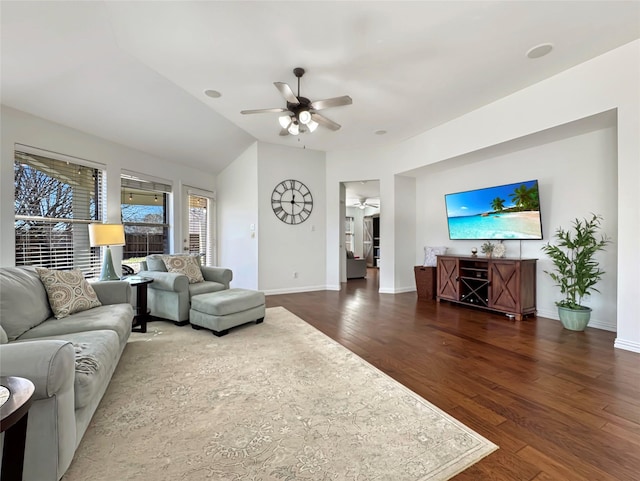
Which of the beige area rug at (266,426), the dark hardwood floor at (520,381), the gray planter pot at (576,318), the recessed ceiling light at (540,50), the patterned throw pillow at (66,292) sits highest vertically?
the recessed ceiling light at (540,50)

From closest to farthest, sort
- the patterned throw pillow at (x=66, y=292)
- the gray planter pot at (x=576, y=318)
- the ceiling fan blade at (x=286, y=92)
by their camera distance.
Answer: the patterned throw pillow at (x=66, y=292) < the ceiling fan blade at (x=286, y=92) < the gray planter pot at (x=576, y=318)

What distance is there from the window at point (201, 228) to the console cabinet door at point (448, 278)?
4.54 meters

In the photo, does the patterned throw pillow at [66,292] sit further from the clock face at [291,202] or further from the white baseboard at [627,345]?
the white baseboard at [627,345]

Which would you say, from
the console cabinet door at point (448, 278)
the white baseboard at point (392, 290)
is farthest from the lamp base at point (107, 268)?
the console cabinet door at point (448, 278)

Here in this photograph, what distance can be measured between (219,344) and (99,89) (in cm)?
317

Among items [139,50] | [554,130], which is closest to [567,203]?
[554,130]

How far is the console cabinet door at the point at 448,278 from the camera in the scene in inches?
177

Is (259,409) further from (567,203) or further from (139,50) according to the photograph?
(567,203)

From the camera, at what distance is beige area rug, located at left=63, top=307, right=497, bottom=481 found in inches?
51.3

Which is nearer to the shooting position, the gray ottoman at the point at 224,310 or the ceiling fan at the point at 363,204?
the gray ottoman at the point at 224,310

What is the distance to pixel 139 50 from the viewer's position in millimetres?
2775

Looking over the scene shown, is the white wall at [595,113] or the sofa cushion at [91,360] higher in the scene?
the white wall at [595,113]

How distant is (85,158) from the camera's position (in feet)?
12.9

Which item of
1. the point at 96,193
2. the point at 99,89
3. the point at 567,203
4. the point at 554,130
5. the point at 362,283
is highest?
the point at 99,89
